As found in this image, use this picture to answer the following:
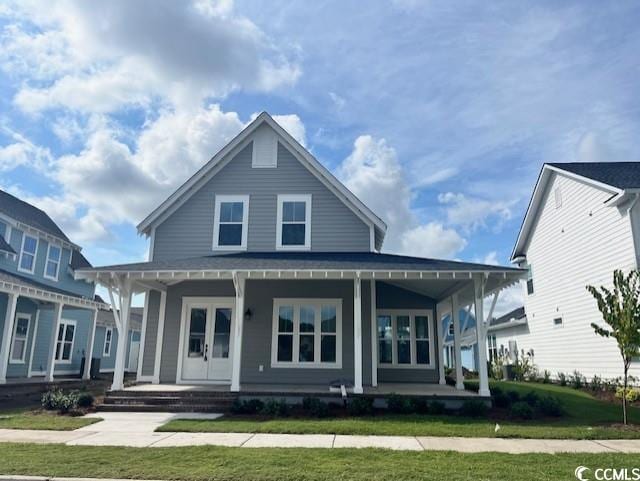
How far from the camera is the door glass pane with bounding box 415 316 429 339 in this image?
15.3 m

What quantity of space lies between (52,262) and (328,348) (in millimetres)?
14777

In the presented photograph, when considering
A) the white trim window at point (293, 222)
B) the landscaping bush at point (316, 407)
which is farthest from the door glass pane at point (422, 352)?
the landscaping bush at point (316, 407)

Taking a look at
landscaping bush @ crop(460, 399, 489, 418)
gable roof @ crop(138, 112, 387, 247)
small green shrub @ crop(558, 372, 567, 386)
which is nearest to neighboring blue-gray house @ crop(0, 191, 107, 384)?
gable roof @ crop(138, 112, 387, 247)

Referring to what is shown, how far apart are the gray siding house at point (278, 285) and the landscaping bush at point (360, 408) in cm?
93

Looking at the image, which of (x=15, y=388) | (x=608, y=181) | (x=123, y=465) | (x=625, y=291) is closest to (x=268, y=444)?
(x=123, y=465)

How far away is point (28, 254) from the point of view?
1895cm

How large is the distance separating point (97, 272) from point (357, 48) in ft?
30.2

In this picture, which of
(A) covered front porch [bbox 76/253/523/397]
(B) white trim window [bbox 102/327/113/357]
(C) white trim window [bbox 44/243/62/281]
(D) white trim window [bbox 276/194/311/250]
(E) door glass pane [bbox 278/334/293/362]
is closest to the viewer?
(A) covered front porch [bbox 76/253/523/397]

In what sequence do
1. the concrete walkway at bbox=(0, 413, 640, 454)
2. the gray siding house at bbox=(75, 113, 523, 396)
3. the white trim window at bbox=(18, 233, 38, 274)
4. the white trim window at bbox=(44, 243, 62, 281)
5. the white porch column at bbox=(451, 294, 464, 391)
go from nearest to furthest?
the concrete walkway at bbox=(0, 413, 640, 454)
the gray siding house at bbox=(75, 113, 523, 396)
the white porch column at bbox=(451, 294, 464, 391)
the white trim window at bbox=(18, 233, 38, 274)
the white trim window at bbox=(44, 243, 62, 281)

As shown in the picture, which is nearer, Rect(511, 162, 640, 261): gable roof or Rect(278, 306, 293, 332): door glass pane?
Rect(278, 306, 293, 332): door glass pane

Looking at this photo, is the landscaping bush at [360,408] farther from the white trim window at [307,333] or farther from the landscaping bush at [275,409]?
the white trim window at [307,333]

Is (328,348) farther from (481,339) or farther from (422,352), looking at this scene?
(481,339)

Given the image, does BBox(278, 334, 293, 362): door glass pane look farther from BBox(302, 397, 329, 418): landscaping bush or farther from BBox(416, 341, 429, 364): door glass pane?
BBox(416, 341, 429, 364): door glass pane

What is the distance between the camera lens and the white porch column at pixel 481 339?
10.8 m
